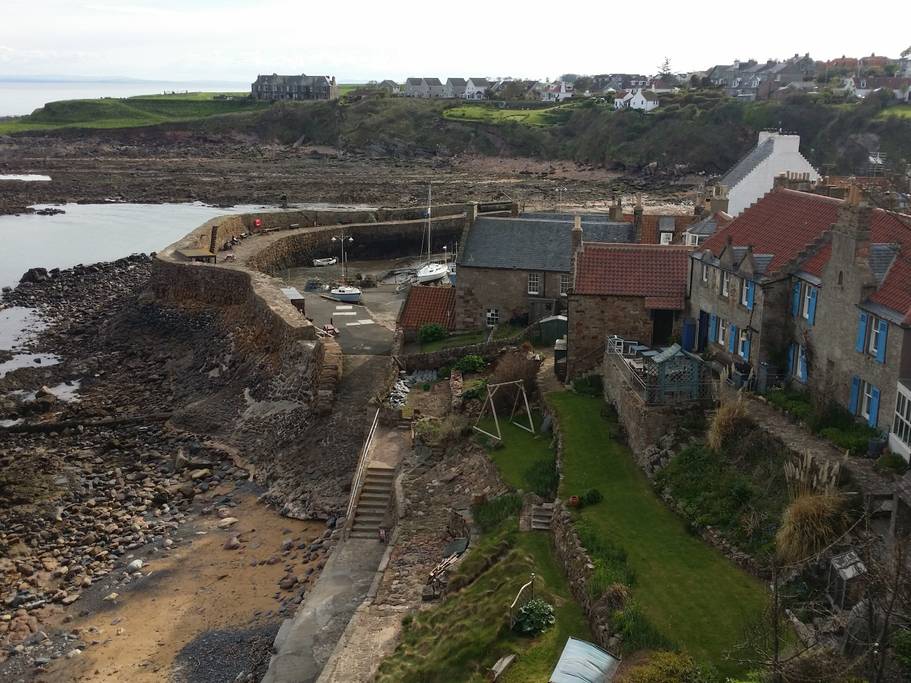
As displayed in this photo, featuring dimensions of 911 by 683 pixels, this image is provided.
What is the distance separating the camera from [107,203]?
93.8m

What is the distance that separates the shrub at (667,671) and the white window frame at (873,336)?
8375mm

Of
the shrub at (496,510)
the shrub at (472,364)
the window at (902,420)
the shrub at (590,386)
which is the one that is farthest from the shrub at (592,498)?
the shrub at (472,364)

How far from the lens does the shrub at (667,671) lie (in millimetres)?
12398

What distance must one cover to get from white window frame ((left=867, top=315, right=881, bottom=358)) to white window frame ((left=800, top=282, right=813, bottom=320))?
112 inches

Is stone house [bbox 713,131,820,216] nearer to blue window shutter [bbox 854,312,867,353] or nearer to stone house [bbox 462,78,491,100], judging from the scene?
blue window shutter [bbox 854,312,867,353]

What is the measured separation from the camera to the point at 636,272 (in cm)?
2806

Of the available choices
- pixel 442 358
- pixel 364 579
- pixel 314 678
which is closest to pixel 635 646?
pixel 314 678

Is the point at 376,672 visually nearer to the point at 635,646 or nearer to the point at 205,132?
the point at 635,646

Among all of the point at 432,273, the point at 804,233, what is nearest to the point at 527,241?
the point at 804,233

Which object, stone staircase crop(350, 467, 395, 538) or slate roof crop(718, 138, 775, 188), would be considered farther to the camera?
slate roof crop(718, 138, 775, 188)

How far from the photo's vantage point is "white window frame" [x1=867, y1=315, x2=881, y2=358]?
18.3 m

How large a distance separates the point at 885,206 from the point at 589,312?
840 cm

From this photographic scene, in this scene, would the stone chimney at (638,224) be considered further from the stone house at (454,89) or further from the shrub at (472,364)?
the stone house at (454,89)

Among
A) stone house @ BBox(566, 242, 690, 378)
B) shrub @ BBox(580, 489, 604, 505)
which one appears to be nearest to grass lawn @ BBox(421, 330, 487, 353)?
stone house @ BBox(566, 242, 690, 378)
